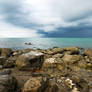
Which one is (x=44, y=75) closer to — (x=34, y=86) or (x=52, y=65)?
(x=52, y=65)

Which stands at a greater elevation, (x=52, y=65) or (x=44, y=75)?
(x=52, y=65)

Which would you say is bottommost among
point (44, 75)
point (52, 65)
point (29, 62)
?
point (44, 75)

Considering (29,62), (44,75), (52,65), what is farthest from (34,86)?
(52,65)

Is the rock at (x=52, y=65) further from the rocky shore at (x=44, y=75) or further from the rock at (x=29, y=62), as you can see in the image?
the rock at (x=29, y=62)

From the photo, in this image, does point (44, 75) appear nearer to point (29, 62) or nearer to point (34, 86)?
point (29, 62)

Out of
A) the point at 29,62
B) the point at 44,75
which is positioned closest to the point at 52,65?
the point at 44,75

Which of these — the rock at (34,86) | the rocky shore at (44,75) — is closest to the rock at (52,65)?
the rocky shore at (44,75)

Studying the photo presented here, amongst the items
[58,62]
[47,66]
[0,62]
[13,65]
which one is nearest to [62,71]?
[58,62]

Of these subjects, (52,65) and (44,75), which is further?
(52,65)

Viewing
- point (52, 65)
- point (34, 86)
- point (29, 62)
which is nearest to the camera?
point (34, 86)

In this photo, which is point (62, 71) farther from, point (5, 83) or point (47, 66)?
point (5, 83)

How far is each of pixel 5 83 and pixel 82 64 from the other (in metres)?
9.07

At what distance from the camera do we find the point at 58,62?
813 centimetres

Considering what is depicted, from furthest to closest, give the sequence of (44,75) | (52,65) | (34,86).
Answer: (52,65), (44,75), (34,86)
